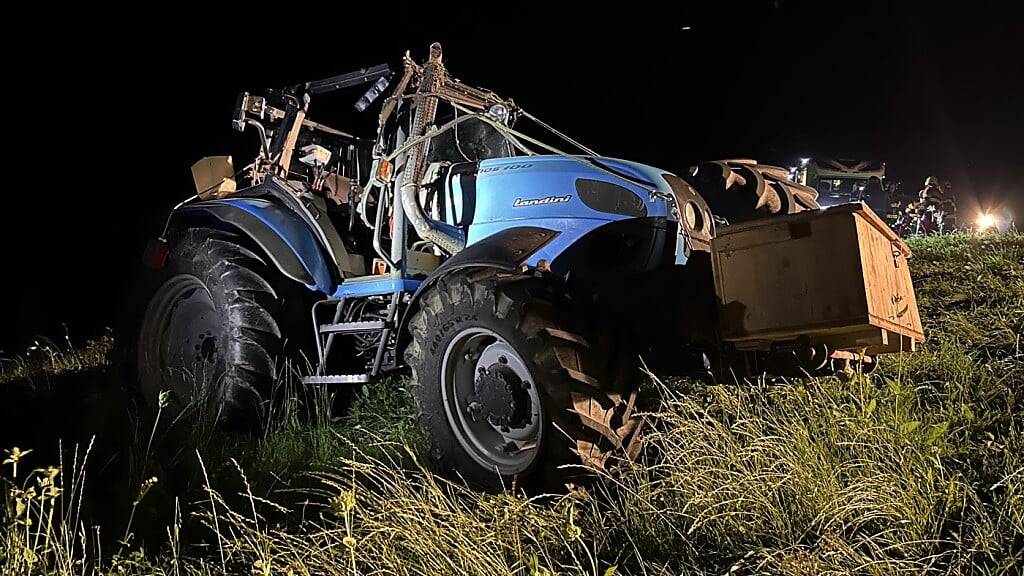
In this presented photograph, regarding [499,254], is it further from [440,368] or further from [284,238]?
[284,238]

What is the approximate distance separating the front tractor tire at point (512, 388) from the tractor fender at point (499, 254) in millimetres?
62

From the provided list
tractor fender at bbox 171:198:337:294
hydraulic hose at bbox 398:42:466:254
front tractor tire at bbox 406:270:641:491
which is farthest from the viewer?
tractor fender at bbox 171:198:337:294

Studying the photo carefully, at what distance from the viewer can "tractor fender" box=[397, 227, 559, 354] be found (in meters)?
3.91

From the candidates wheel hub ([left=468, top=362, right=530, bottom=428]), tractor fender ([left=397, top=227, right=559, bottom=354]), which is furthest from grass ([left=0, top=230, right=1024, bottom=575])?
tractor fender ([left=397, top=227, right=559, bottom=354])

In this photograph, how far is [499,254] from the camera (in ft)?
13.0

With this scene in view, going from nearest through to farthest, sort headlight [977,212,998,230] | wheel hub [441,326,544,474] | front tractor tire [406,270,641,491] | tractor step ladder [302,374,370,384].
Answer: front tractor tire [406,270,641,491], wheel hub [441,326,544,474], tractor step ladder [302,374,370,384], headlight [977,212,998,230]

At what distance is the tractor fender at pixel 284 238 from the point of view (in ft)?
17.7

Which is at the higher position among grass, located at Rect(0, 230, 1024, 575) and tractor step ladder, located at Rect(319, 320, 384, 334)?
tractor step ladder, located at Rect(319, 320, 384, 334)

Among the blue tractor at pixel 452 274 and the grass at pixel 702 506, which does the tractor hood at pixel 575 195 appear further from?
the grass at pixel 702 506

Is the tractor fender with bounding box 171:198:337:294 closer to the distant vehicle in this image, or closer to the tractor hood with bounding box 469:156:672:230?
the tractor hood with bounding box 469:156:672:230

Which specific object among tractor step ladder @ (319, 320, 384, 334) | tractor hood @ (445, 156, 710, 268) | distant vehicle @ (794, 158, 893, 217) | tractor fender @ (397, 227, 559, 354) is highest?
distant vehicle @ (794, 158, 893, 217)

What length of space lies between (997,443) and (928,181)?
15.5 m

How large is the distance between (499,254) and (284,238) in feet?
6.95

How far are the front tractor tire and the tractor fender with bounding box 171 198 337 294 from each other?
146cm
